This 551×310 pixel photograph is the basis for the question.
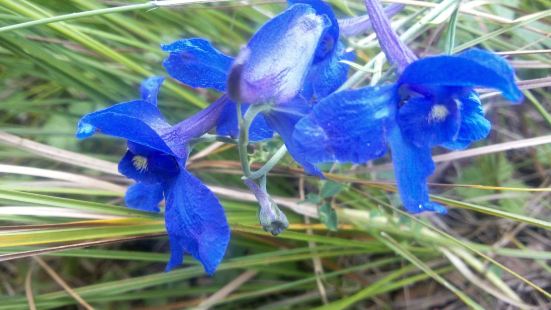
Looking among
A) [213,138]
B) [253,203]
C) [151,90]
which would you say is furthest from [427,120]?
[253,203]

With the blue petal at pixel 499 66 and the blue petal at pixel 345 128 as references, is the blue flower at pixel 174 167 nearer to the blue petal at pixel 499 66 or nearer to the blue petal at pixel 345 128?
the blue petal at pixel 345 128

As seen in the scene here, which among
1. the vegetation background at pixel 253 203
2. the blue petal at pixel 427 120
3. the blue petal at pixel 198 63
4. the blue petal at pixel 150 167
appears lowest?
the vegetation background at pixel 253 203

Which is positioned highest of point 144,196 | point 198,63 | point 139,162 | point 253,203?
point 198,63

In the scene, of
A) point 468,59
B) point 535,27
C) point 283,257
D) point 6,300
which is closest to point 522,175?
point 535,27

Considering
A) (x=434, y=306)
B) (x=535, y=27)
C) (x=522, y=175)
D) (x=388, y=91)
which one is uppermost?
(x=388, y=91)

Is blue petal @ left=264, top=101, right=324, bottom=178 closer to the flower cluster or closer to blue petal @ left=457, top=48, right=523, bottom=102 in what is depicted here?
the flower cluster

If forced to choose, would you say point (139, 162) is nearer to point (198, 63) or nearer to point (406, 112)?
point (198, 63)

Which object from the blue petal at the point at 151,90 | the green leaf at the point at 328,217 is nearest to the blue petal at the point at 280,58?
the blue petal at the point at 151,90

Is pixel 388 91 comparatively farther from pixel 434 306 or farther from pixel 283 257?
pixel 434 306
